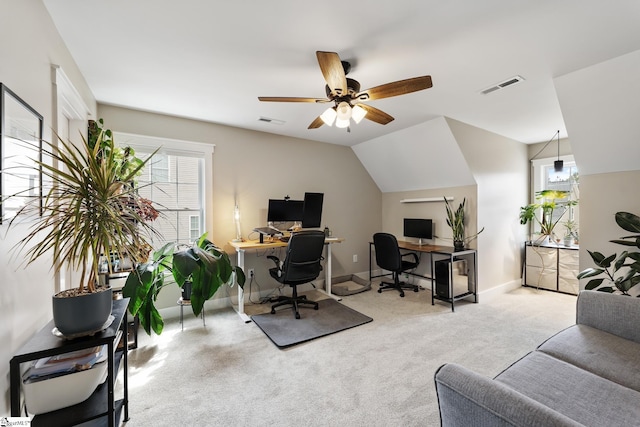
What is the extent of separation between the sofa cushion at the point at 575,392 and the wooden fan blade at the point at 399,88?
69.2 inches

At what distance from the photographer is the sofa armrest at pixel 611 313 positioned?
5.39 feet

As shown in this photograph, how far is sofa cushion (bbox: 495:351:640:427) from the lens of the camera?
3.59ft

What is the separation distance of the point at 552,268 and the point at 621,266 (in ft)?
6.22

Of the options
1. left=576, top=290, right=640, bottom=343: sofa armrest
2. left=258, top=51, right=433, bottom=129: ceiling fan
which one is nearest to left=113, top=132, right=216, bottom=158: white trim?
left=258, top=51, right=433, bottom=129: ceiling fan

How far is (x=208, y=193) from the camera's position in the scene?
11.6ft

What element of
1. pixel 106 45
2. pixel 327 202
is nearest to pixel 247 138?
pixel 327 202

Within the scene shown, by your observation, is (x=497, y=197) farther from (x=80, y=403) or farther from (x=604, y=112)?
(x=80, y=403)

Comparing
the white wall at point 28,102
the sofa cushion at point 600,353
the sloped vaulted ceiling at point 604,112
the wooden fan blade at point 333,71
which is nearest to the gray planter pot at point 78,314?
the white wall at point 28,102

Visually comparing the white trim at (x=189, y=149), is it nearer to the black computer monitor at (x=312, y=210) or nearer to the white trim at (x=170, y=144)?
the white trim at (x=170, y=144)

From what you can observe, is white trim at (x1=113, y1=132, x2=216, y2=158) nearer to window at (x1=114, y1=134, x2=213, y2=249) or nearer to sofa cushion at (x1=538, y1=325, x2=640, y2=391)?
window at (x1=114, y1=134, x2=213, y2=249)

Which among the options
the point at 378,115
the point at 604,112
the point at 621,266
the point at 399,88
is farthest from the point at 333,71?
the point at 621,266

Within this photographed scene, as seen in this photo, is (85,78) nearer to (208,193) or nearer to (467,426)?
(208,193)

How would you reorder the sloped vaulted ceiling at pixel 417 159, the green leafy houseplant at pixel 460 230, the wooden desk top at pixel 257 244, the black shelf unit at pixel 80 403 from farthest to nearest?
the green leafy houseplant at pixel 460 230, the sloped vaulted ceiling at pixel 417 159, the wooden desk top at pixel 257 244, the black shelf unit at pixel 80 403

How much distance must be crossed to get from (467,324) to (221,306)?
3.06m
